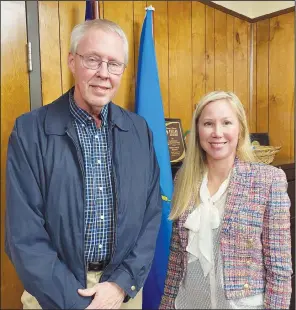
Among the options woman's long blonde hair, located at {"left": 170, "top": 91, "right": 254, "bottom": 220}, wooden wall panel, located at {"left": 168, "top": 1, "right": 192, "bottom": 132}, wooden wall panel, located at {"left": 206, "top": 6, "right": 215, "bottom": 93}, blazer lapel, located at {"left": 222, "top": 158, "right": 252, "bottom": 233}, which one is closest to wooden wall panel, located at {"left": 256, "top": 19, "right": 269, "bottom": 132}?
wooden wall panel, located at {"left": 206, "top": 6, "right": 215, "bottom": 93}

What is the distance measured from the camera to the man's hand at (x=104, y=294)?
112 cm

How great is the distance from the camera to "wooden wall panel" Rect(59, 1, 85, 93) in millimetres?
1727

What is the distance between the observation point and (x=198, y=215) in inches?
51.8

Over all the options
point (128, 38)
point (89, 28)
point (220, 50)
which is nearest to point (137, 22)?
point (128, 38)

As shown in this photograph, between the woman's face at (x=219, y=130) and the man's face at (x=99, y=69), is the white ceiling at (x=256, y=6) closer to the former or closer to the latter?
the woman's face at (x=219, y=130)

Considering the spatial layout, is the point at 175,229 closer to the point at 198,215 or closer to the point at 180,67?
the point at 198,215

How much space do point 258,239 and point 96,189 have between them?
582 millimetres

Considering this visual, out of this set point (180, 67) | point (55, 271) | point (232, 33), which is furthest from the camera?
point (232, 33)

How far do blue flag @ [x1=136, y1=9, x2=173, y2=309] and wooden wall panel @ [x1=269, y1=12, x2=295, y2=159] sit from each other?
1.28 metres

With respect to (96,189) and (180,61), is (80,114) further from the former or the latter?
(180,61)

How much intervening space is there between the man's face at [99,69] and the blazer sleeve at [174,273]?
561 mm

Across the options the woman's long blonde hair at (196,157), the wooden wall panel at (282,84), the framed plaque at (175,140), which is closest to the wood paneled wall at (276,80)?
the wooden wall panel at (282,84)

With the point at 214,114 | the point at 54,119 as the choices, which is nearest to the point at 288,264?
the point at 214,114

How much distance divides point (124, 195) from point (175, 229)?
1.06 feet
